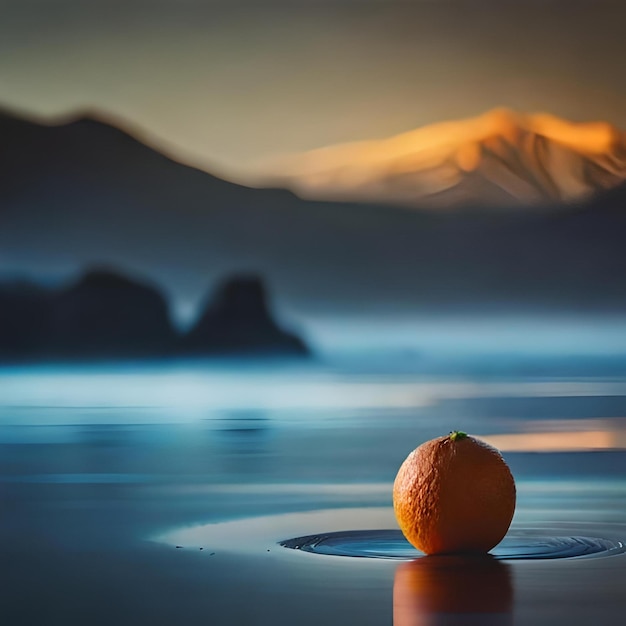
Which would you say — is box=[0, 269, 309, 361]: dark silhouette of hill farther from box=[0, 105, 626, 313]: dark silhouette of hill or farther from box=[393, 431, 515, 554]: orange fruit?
box=[393, 431, 515, 554]: orange fruit

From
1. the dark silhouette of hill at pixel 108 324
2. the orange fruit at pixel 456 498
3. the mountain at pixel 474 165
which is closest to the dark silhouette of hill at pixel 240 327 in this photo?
the dark silhouette of hill at pixel 108 324

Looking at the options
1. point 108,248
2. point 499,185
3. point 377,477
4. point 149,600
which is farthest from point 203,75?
point 149,600

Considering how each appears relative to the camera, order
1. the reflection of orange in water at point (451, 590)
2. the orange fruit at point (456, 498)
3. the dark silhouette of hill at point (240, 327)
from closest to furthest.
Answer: the reflection of orange in water at point (451, 590) → the orange fruit at point (456, 498) → the dark silhouette of hill at point (240, 327)

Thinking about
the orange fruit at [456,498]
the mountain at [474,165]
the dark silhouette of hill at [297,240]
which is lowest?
the orange fruit at [456,498]

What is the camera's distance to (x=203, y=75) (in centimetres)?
282

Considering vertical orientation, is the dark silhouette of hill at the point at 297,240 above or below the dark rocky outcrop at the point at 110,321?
above

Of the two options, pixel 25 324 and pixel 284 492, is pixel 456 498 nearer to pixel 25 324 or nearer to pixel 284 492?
pixel 284 492

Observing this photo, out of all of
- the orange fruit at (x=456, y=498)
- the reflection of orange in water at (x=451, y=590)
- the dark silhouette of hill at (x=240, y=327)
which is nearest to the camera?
the reflection of orange in water at (x=451, y=590)

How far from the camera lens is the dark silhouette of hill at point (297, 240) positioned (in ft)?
8.97

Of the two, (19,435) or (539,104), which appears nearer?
(19,435)

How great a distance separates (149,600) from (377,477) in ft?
3.72

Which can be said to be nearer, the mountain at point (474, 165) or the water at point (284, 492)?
the water at point (284, 492)

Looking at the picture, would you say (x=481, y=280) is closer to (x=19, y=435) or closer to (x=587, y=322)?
(x=587, y=322)

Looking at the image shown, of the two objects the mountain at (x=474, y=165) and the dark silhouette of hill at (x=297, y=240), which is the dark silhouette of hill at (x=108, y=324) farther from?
the mountain at (x=474, y=165)
